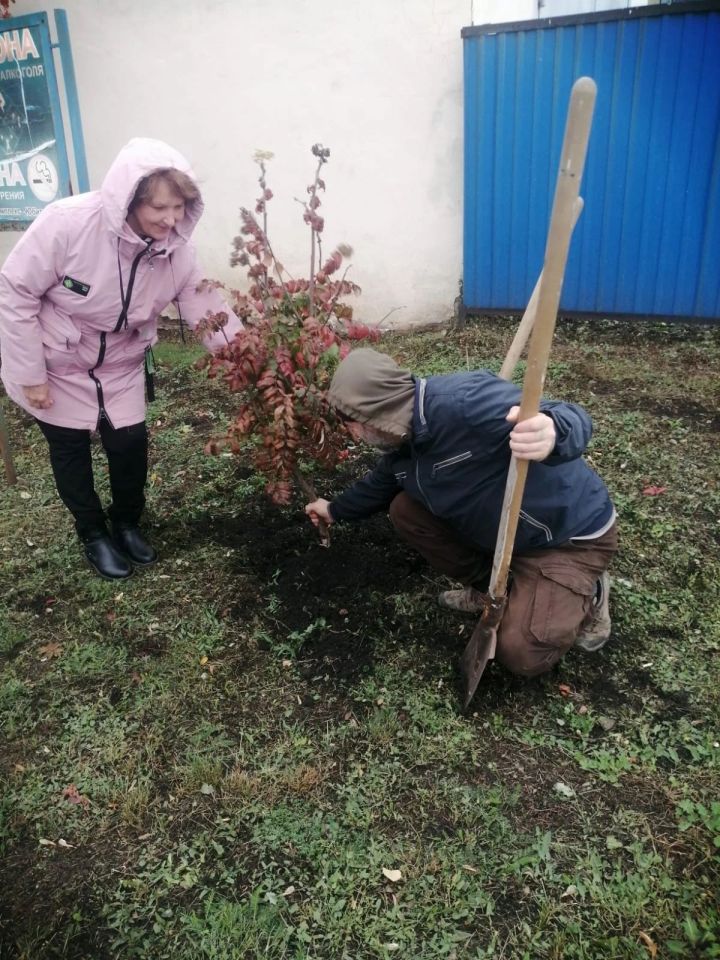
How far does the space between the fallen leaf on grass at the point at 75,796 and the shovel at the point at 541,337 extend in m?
1.23

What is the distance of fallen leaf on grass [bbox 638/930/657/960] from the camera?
1.78 meters

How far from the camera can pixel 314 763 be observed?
2.34 meters

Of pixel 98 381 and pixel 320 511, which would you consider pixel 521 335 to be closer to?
pixel 320 511

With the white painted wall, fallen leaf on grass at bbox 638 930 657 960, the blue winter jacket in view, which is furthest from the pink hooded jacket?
the white painted wall

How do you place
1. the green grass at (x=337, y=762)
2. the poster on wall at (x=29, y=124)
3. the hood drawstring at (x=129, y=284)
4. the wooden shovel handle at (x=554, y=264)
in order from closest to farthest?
1. the wooden shovel handle at (x=554, y=264)
2. the green grass at (x=337, y=762)
3. the hood drawstring at (x=129, y=284)
4. the poster on wall at (x=29, y=124)

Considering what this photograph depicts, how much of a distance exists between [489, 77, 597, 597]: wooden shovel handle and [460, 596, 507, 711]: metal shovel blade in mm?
269

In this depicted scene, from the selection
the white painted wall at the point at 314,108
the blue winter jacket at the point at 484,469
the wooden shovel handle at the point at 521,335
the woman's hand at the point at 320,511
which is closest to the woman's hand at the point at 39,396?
the woman's hand at the point at 320,511

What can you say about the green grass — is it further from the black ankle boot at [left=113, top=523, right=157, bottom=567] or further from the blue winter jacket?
the blue winter jacket

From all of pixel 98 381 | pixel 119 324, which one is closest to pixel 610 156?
pixel 119 324

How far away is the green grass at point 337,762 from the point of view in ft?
6.25

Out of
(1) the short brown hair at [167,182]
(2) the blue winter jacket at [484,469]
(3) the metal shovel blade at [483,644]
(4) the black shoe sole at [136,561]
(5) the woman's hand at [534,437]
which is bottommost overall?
(4) the black shoe sole at [136,561]

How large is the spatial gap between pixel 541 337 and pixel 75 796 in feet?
6.37

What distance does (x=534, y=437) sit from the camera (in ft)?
6.31

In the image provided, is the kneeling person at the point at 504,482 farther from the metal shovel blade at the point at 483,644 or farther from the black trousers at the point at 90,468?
the black trousers at the point at 90,468
